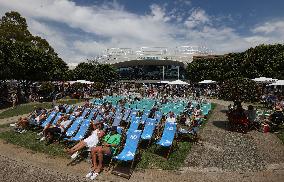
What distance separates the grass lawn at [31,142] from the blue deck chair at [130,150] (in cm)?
238

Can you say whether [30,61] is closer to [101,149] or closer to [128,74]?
[101,149]

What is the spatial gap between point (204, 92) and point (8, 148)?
33.8 metres

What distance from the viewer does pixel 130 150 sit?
9875mm

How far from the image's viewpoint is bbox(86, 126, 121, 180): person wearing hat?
916 centimetres

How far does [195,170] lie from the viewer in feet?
31.5

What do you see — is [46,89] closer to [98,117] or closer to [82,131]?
[98,117]

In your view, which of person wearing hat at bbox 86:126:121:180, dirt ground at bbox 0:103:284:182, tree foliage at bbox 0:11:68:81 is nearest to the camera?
dirt ground at bbox 0:103:284:182

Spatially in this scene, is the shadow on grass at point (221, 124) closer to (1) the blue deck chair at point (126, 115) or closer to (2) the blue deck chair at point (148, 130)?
(1) the blue deck chair at point (126, 115)

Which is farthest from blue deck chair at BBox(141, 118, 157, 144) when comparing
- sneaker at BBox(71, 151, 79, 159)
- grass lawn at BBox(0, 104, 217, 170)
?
sneaker at BBox(71, 151, 79, 159)

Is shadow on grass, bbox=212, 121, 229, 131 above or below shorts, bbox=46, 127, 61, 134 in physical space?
below

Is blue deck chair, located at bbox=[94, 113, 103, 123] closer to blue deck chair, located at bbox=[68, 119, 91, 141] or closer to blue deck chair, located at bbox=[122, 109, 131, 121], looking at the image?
blue deck chair, located at bbox=[122, 109, 131, 121]

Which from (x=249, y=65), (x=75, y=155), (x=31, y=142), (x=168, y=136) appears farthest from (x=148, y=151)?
(x=249, y=65)

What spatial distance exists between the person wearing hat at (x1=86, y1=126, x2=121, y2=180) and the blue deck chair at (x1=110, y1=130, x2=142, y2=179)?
1.03ft

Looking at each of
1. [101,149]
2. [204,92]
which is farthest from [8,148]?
[204,92]
